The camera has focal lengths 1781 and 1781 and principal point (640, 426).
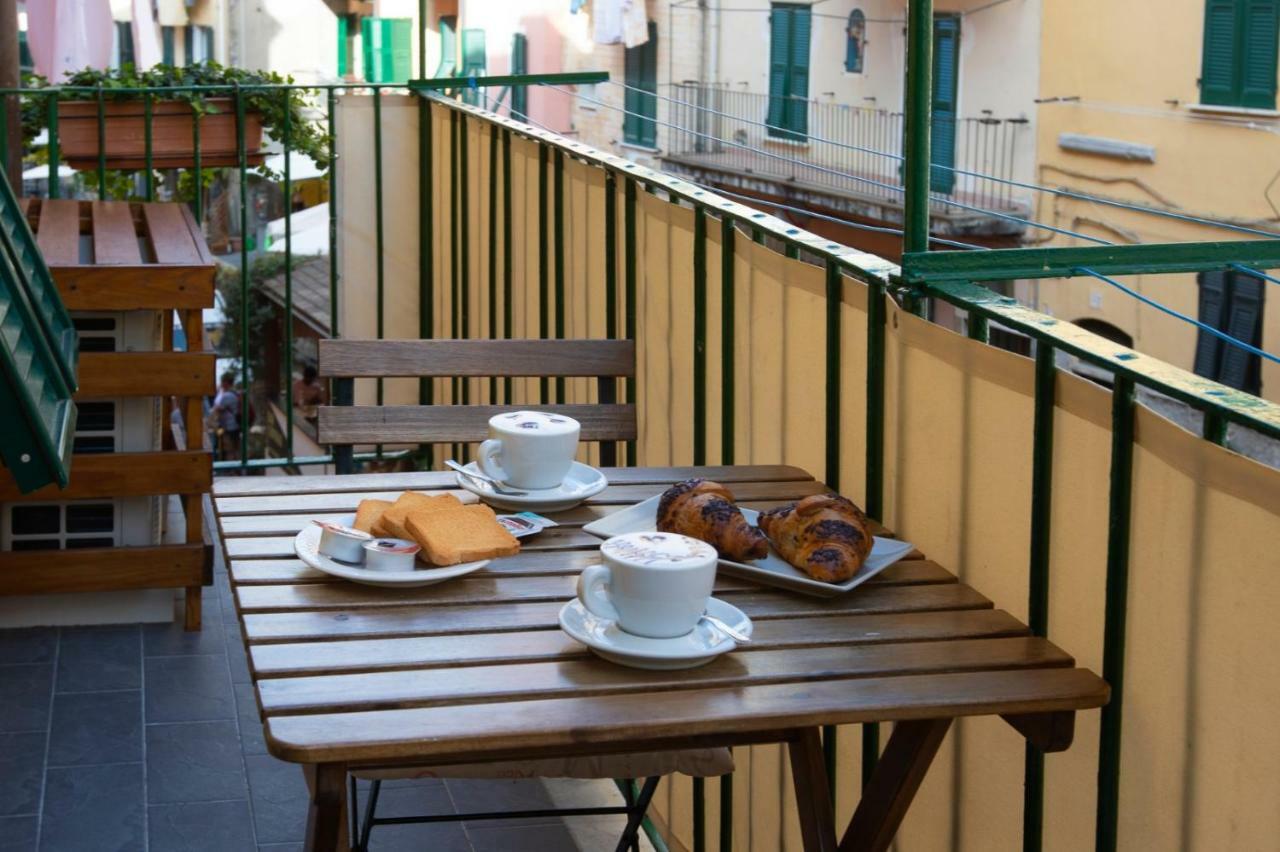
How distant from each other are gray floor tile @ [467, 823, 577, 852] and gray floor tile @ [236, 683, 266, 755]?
520 millimetres

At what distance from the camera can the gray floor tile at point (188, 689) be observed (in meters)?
3.81

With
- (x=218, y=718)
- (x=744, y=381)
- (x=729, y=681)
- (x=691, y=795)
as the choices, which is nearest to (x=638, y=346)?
(x=744, y=381)

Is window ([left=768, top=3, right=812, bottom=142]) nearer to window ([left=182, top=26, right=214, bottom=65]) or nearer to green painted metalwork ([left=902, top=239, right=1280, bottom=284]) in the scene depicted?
window ([left=182, top=26, right=214, bottom=65])

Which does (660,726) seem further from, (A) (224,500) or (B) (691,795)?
(B) (691,795)

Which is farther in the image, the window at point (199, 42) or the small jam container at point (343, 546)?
the window at point (199, 42)

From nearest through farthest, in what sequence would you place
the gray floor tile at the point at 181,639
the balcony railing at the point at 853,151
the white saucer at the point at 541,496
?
the white saucer at the point at 541,496 → the gray floor tile at the point at 181,639 → the balcony railing at the point at 853,151

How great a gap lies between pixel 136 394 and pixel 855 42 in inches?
784

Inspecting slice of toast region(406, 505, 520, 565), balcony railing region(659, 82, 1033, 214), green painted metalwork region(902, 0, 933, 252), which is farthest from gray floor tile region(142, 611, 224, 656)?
balcony railing region(659, 82, 1033, 214)

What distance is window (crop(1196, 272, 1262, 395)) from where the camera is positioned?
1730 centimetres

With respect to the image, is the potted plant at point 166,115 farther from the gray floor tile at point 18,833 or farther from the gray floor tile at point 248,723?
the gray floor tile at point 18,833

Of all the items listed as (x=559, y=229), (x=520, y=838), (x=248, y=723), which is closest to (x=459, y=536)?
(x=520, y=838)

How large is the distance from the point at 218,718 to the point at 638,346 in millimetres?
1212

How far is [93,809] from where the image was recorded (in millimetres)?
3312

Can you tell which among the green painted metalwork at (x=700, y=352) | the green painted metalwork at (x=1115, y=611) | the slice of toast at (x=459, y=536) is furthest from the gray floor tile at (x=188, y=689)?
the green painted metalwork at (x=1115, y=611)
